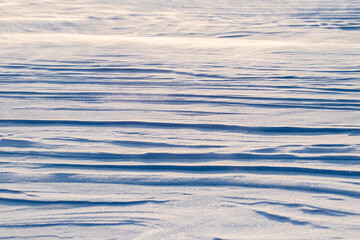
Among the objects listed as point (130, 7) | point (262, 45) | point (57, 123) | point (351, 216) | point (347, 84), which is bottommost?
point (351, 216)

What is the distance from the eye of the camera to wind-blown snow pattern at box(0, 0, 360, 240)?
958mm

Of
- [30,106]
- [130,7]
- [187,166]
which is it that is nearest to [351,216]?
[187,166]

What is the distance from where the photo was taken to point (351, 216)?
0.95 m

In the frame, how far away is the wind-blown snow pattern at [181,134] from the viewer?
96 cm

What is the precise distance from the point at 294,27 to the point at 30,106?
5.60ft

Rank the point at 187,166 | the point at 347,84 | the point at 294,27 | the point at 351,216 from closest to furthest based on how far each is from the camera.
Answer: the point at 351,216
the point at 187,166
the point at 347,84
the point at 294,27

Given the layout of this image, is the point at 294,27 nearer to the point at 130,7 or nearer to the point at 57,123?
the point at 130,7

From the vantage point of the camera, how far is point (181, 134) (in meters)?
1.33

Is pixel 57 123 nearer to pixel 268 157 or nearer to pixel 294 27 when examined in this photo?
pixel 268 157

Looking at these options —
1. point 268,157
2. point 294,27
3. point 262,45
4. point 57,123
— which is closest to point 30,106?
point 57,123

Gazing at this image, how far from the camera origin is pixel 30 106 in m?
1.54

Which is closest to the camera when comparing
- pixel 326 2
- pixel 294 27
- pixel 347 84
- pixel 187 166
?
pixel 187 166

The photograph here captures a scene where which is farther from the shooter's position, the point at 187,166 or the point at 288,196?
the point at 187,166

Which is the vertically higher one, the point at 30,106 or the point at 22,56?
the point at 22,56
